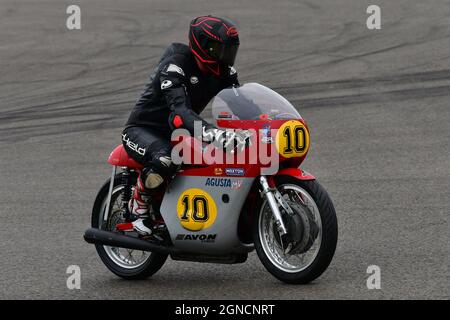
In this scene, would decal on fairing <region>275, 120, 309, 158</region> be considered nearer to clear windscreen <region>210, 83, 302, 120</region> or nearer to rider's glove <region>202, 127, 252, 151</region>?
clear windscreen <region>210, 83, 302, 120</region>

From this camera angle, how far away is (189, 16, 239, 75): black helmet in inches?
313

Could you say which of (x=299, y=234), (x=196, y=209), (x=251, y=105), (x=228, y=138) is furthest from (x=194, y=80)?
(x=299, y=234)

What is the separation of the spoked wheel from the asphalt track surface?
3.8 inches

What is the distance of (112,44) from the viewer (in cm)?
2156

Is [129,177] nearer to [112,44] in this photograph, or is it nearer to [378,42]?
[378,42]

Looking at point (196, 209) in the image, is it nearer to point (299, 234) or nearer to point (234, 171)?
point (234, 171)

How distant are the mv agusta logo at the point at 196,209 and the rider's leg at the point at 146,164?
19cm

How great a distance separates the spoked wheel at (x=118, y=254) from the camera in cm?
837

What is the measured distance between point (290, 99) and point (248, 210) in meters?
8.46

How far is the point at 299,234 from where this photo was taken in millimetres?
7570

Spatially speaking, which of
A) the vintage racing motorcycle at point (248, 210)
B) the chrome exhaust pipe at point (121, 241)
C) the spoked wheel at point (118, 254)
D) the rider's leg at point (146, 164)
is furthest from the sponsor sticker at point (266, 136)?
the spoked wheel at point (118, 254)

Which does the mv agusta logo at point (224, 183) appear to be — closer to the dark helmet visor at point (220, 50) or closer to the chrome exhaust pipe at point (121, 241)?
the chrome exhaust pipe at point (121, 241)

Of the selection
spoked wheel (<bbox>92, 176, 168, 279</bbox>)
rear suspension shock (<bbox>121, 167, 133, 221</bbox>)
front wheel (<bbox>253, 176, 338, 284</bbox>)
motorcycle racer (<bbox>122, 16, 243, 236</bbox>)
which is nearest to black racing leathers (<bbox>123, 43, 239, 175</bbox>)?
motorcycle racer (<bbox>122, 16, 243, 236</bbox>)

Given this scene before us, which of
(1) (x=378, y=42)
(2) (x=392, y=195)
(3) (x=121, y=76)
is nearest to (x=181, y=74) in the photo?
(2) (x=392, y=195)
